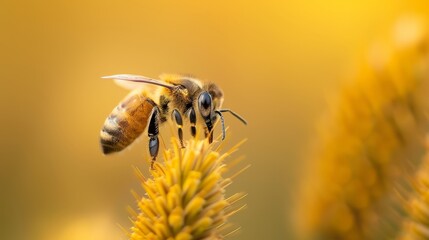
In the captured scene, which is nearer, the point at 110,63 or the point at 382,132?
the point at 382,132

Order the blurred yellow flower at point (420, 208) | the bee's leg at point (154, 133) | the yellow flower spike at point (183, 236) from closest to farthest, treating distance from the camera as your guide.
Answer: the yellow flower spike at point (183, 236)
the blurred yellow flower at point (420, 208)
the bee's leg at point (154, 133)

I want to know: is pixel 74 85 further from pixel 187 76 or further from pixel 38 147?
pixel 187 76

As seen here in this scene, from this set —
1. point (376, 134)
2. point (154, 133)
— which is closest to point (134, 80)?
point (154, 133)

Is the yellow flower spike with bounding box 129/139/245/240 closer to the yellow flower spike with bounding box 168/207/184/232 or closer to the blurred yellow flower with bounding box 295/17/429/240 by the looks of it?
the yellow flower spike with bounding box 168/207/184/232

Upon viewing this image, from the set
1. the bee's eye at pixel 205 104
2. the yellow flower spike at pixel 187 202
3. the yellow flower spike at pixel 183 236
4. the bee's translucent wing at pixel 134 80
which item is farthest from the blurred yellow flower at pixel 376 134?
the yellow flower spike at pixel 183 236

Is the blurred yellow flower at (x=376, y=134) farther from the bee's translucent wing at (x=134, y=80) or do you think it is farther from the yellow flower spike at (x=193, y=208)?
the yellow flower spike at (x=193, y=208)

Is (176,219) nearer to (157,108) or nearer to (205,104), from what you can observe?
(205,104)

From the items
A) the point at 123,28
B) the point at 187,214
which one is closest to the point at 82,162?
the point at 123,28
